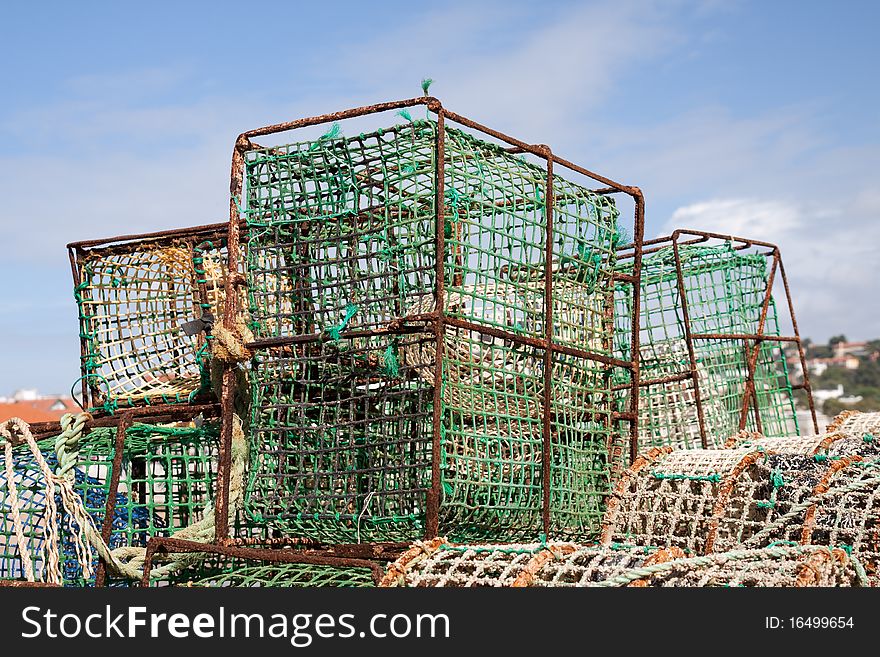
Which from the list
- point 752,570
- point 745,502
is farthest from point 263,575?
point 745,502

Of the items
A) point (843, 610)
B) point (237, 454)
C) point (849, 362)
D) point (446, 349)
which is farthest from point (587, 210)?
point (849, 362)

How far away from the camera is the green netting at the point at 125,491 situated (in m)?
4.72

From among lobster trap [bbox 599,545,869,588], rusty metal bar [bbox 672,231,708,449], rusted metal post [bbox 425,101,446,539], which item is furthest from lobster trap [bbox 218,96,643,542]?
rusty metal bar [bbox 672,231,708,449]

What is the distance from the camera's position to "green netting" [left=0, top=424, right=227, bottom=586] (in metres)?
4.72

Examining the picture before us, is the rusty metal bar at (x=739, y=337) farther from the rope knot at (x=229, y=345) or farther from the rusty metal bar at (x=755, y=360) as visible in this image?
the rope knot at (x=229, y=345)

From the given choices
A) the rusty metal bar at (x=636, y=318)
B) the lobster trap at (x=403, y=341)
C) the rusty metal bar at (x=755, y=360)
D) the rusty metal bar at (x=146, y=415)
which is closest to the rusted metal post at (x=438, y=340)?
the lobster trap at (x=403, y=341)

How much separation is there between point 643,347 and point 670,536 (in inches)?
104

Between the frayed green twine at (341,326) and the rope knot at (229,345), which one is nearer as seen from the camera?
the frayed green twine at (341,326)

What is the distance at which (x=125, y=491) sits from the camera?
493cm

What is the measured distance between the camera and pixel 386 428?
454 cm

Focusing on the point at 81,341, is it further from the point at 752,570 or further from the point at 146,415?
the point at 752,570

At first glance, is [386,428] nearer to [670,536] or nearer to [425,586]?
[425,586]

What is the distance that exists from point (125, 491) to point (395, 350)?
1.51 meters

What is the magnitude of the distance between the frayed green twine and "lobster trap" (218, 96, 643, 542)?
0.03 meters
